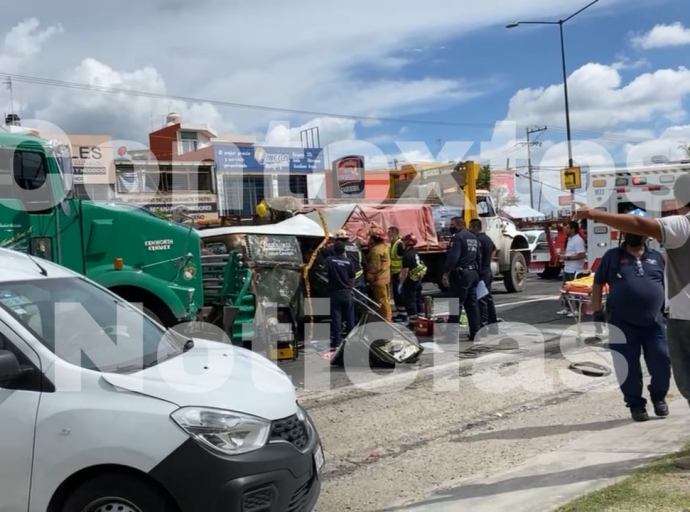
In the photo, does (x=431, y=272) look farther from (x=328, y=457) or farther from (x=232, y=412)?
(x=232, y=412)

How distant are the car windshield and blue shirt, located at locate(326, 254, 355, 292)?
5.09 metres

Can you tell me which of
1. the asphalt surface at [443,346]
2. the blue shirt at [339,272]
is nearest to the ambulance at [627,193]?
the asphalt surface at [443,346]

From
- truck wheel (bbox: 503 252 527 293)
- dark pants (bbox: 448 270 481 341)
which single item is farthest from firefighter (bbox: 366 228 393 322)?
truck wheel (bbox: 503 252 527 293)

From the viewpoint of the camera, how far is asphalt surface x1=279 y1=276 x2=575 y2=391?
26.6 ft

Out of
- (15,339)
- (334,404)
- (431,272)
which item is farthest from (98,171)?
(15,339)

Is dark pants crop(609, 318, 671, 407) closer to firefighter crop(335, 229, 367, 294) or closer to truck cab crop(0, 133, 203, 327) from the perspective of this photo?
truck cab crop(0, 133, 203, 327)

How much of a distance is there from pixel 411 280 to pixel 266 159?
2929cm

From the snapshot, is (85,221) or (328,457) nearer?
(328,457)

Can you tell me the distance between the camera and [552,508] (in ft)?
13.8

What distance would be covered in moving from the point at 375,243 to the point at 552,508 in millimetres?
7461

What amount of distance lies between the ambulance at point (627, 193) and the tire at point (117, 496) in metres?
9.42

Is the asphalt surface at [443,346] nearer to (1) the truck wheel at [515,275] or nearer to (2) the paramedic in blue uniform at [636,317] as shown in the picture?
(1) the truck wheel at [515,275]

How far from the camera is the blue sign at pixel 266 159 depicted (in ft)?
128

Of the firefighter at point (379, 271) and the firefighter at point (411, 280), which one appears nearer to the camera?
the firefighter at point (379, 271)
